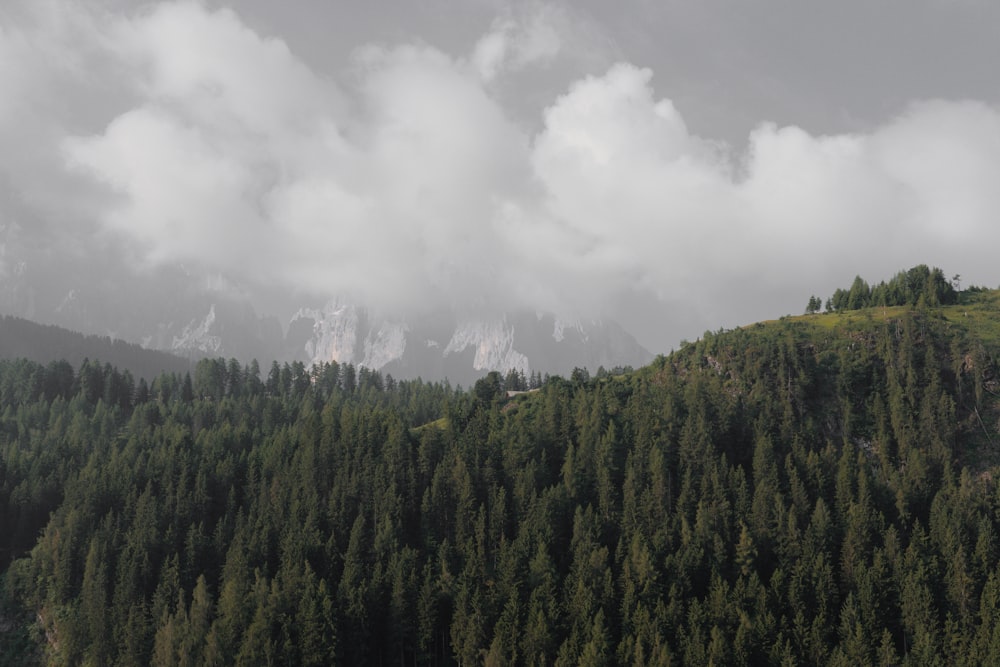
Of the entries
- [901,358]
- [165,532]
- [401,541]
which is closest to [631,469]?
[401,541]

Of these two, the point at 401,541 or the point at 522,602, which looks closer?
the point at 522,602

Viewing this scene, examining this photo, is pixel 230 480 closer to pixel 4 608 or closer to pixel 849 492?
pixel 4 608

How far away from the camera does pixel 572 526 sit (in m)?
127

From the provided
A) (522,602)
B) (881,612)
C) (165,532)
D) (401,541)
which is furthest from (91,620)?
(881,612)

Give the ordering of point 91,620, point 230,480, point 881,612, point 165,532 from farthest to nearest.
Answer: point 230,480 < point 165,532 < point 91,620 < point 881,612

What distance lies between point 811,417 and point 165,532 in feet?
453

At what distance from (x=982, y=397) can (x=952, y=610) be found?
64624mm

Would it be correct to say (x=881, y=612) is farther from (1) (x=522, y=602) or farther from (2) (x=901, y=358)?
(2) (x=901, y=358)

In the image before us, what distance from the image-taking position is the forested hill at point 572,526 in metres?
104

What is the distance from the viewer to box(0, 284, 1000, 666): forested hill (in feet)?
340

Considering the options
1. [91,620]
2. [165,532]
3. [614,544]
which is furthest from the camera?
[165,532]

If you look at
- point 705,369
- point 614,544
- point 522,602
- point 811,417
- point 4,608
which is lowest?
point 4,608

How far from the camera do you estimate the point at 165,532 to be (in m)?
133

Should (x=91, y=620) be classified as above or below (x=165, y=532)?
below
